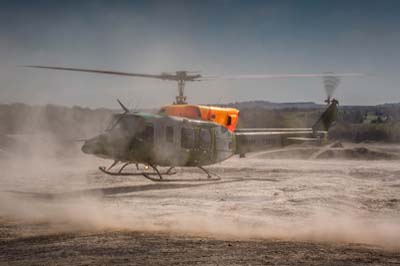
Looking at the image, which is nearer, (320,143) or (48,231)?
(48,231)

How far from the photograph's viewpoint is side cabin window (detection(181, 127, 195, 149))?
55.0 feet

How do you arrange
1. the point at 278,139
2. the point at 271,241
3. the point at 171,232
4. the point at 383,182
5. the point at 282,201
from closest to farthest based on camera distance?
the point at 271,241 < the point at 171,232 < the point at 282,201 < the point at 383,182 < the point at 278,139

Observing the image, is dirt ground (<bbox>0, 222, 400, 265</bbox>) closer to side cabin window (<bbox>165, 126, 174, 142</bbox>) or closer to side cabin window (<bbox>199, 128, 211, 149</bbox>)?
side cabin window (<bbox>165, 126, 174, 142</bbox>)

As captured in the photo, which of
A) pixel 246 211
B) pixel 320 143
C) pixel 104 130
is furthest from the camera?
pixel 320 143

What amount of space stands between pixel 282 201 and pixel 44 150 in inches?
499

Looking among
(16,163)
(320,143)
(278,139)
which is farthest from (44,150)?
(320,143)

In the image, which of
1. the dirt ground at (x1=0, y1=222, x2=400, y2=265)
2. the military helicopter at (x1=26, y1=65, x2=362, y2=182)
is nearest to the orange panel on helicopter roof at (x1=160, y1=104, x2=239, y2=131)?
the military helicopter at (x1=26, y1=65, x2=362, y2=182)

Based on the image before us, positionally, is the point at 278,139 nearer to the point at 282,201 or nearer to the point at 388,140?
the point at 282,201

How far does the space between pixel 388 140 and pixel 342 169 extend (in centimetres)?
2932

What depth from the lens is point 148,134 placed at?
51.7 feet

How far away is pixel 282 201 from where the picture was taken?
13070mm

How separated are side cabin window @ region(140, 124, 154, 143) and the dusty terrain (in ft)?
5.33

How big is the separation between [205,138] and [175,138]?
1.43 meters

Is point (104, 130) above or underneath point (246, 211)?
above
